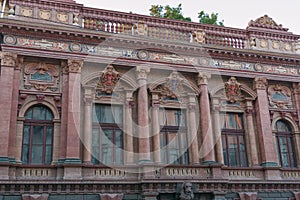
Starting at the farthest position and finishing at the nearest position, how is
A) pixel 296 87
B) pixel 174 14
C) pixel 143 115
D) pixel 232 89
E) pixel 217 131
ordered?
pixel 174 14 < pixel 296 87 < pixel 232 89 < pixel 217 131 < pixel 143 115

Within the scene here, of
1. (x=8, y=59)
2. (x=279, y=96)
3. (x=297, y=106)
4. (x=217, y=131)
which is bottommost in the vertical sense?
(x=217, y=131)

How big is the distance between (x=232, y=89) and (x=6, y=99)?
513 inches

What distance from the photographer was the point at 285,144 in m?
24.5

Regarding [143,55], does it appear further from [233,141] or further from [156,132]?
[233,141]

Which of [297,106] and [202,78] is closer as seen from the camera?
[202,78]

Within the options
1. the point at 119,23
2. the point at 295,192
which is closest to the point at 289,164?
the point at 295,192

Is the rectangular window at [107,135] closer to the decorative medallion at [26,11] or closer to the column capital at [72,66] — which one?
the column capital at [72,66]

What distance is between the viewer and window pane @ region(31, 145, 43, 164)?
63.9 feet

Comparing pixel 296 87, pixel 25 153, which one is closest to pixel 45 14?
pixel 25 153

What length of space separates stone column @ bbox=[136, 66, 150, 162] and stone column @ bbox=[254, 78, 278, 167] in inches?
279

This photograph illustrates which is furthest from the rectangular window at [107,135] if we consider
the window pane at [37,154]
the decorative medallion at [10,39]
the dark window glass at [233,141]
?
the dark window glass at [233,141]

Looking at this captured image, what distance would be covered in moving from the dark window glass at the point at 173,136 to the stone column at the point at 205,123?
106 cm

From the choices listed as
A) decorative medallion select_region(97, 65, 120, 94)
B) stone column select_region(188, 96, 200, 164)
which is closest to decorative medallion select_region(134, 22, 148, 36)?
decorative medallion select_region(97, 65, 120, 94)

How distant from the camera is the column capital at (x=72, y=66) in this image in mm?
20797
